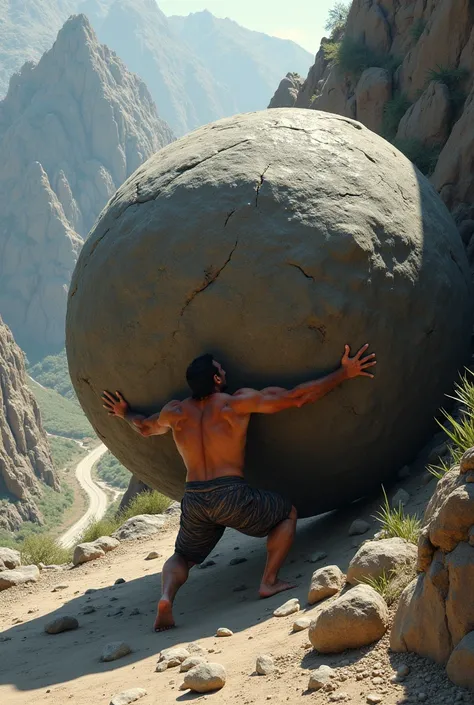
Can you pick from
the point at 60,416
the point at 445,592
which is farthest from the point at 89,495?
the point at 445,592

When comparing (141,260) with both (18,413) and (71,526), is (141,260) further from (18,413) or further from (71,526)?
(18,413)

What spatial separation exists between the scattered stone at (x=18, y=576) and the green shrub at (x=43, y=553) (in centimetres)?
77

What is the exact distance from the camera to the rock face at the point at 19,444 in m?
43.1

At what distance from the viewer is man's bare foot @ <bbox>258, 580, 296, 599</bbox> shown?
16.0 ft

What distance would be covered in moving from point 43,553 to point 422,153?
5.86 m

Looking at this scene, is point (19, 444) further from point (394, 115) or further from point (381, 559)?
point (381, 559)

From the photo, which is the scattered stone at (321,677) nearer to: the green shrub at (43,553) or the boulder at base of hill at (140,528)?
the boulder at base of hill at (140,528)

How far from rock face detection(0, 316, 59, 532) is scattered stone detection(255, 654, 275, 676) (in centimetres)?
3956

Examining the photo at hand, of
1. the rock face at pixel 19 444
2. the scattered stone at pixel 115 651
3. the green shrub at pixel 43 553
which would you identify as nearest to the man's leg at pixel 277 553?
the scattered stone at pixel 115 651

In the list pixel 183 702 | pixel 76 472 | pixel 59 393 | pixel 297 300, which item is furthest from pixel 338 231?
pixel 59 393

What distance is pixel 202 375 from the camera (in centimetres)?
489

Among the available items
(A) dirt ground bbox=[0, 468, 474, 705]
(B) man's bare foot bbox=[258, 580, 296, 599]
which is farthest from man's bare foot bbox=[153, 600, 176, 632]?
(B) man's bare foot bbox=[258, 580, 296, 599]

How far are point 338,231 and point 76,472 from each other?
55538mm

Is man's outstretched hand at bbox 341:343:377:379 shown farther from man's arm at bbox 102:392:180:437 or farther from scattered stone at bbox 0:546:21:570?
scattered stone at bbox 0:546:21:570
